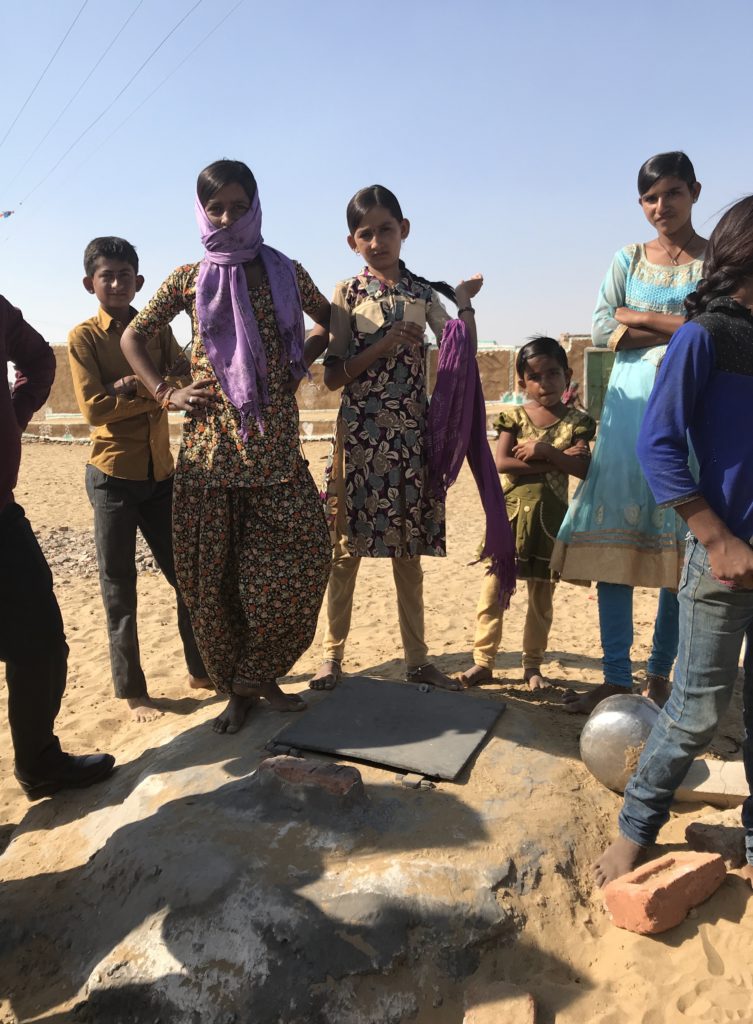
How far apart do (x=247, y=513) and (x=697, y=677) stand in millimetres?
1863

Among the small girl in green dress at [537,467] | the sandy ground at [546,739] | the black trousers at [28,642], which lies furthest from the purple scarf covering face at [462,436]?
the black trousers at [28,642]

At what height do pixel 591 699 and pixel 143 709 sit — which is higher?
pixel 591 699

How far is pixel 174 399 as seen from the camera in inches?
128

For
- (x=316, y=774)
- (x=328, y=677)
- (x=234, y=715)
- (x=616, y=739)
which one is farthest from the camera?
(x=328, y=677)

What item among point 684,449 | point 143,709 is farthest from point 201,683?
point 684,449

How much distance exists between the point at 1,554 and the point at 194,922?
5.14 feet

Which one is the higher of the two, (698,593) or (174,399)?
(174,399)

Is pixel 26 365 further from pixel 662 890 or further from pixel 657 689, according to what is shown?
pixel 657 689

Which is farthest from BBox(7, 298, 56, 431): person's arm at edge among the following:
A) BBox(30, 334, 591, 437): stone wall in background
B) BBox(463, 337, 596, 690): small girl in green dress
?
BBox(30, 334, 591, 437): stone wall in background

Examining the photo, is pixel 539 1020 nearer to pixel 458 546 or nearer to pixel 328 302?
pixel 328 302

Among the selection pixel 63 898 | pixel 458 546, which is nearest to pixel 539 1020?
pixel 63 898

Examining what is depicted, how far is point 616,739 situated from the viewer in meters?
3.00

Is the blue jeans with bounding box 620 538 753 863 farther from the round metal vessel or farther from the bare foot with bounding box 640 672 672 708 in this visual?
the bare foot with bounding box 640 672 672 708

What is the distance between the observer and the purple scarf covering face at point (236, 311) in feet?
10.3
